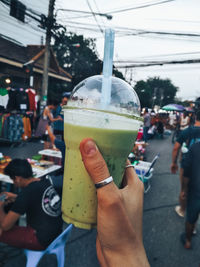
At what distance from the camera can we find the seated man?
1.93 meters

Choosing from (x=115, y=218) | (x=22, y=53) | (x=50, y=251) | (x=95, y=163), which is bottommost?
(x=50, y=251)

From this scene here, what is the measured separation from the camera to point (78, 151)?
803 mm

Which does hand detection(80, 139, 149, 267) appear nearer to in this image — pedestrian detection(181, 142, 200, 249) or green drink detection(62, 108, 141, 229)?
green drink detection(62, 108, 141, 229)

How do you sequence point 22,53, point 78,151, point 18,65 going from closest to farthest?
1. point 78,151
2. point 18,65
3. point 22,53

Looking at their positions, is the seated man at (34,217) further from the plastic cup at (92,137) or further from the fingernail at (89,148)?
the fingernail at (89,148)

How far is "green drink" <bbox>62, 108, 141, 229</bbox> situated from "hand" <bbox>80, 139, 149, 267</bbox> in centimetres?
6

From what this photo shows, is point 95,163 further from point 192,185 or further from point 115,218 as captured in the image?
point 192,185

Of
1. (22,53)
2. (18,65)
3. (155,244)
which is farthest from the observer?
(22,53)

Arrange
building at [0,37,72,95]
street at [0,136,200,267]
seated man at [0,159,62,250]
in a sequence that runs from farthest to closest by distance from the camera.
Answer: building at [0,37,72,95] → street at [0,136,200,267] → seated man at [0,159,62,250]

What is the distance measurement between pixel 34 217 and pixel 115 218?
1.63 m

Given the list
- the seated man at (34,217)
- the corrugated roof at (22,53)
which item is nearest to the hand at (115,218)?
the seated man at (34,217)

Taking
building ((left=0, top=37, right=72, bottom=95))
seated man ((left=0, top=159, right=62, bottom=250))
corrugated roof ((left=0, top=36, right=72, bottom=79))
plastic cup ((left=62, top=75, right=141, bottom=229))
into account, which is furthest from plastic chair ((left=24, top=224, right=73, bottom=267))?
corrugated roof ((left=0, top=36, right=72, bottom=79))

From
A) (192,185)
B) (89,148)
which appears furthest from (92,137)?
(192,185)

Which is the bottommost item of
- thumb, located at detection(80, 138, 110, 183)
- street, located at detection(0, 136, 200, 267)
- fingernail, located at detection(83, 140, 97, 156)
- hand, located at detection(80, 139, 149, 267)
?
street, located at detection(0, 136, 200, 267)
